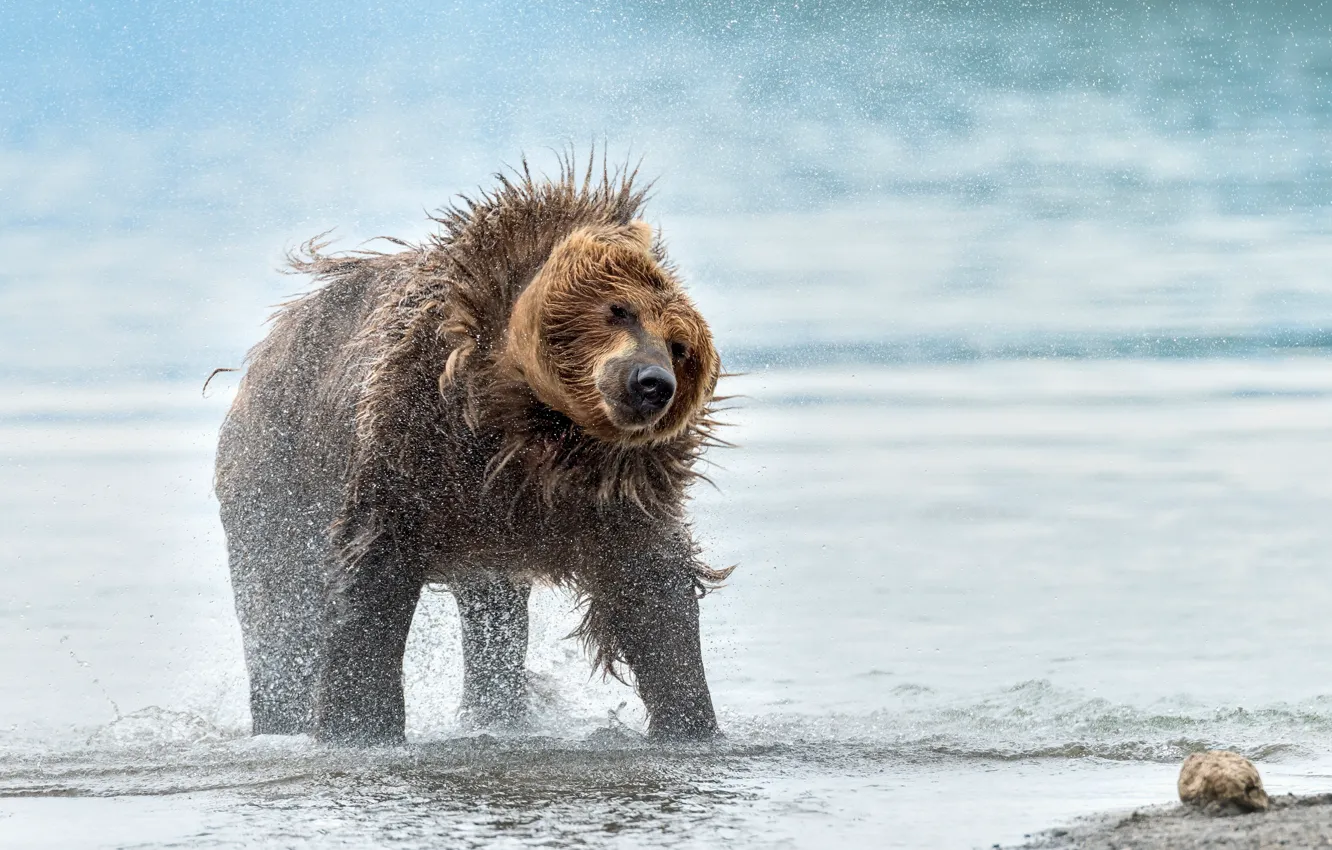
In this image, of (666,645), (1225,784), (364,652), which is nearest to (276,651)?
(364,652)

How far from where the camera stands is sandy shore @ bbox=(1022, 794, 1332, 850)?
14.6ft

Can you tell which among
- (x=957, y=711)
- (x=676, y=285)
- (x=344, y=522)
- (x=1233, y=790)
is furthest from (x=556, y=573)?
(x=1233, y=790)

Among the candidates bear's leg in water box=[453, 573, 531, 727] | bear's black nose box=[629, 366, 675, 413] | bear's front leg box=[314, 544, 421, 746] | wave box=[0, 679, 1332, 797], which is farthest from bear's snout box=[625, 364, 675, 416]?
bear's leg in water box=[453, 573, 531, 727]

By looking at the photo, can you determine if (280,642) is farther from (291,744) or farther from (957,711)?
(957,711)

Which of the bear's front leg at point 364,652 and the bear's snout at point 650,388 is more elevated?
the bear's snout at point 650,388

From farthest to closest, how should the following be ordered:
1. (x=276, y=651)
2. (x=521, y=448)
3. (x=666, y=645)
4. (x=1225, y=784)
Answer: (x=276, y=651) → (x=666, y=645) → (x=521, y=448) → (x=1225, y=784)

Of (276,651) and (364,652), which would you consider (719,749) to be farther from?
(276,651)

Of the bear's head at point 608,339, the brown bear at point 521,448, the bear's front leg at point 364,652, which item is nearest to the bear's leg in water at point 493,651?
the brown bear at point 521,448

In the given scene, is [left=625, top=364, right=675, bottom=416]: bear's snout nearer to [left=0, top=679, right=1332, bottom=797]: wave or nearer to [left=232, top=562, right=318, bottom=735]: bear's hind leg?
[left=0, top=679, right=1332, bottom=797]: wave

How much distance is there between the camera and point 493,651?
837 centimetres

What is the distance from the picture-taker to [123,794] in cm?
591

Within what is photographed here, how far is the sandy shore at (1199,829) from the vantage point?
4.45 meters

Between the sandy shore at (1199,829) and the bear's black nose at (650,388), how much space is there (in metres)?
1.79

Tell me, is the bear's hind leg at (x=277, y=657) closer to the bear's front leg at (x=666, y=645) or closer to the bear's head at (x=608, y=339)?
the bear's front leg at (x=666, y=645)
